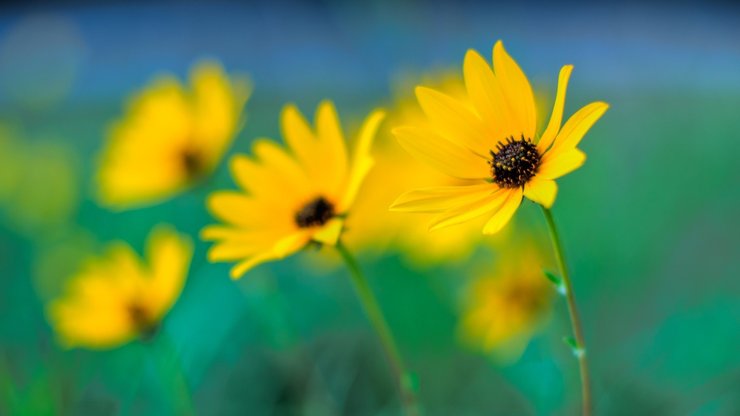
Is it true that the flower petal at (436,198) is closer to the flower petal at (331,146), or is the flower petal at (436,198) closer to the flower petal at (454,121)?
the flower petal at (454,121)

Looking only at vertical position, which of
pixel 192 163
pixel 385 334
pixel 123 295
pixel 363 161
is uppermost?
pixel 363 161

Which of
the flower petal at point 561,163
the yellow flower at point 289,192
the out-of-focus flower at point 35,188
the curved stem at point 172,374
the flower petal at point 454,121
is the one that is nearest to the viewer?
the flower petal at point 561,163

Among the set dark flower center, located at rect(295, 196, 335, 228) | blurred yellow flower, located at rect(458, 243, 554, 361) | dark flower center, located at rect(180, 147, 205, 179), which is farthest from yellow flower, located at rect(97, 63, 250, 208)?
blurred yellow flower, located at rect(458, 243, 554, 361)

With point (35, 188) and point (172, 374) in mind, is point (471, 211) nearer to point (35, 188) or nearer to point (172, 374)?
point (172, 374)

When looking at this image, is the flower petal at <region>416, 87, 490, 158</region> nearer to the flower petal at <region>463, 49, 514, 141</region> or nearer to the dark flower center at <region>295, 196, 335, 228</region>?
the flower petal at <region>463, 49, 514, 141</region>

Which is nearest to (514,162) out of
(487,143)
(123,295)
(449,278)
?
(487,143)

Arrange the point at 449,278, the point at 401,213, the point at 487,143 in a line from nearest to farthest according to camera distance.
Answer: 1. the point at 487,143
2. the point at 401,213
3. the point at 449,278

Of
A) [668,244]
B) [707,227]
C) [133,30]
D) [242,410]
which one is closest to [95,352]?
[242,410]

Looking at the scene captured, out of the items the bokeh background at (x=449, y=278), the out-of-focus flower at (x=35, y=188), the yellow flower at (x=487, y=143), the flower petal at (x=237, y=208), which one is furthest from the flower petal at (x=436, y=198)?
the out-of-focus flower at (x=35, y=188)
